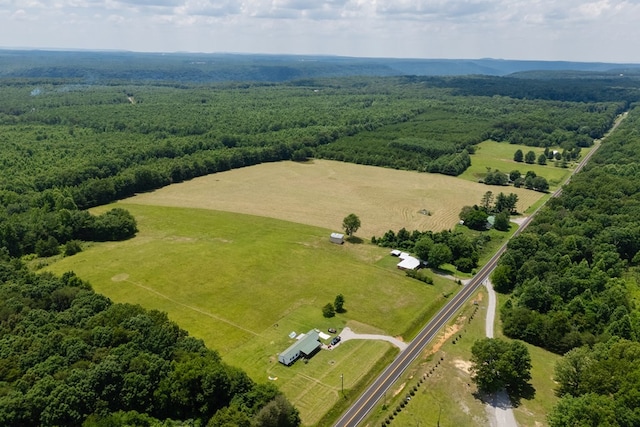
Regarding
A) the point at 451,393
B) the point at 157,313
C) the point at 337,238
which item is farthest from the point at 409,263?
the point at 157,313

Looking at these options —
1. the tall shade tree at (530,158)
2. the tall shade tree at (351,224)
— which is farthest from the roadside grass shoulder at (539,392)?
the tall shade tree at (530,158)

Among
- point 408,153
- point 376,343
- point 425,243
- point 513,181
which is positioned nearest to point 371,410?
point 376,343

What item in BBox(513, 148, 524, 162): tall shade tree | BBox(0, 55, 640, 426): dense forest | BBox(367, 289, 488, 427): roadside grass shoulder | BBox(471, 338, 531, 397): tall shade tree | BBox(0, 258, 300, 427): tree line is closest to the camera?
BBox(0, 258, 300, 427): tree line

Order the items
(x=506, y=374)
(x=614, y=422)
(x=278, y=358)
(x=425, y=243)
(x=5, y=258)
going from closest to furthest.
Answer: (x=614, y=422) → (x=506, y=374) → (x=278, y=358) → (x=5, y=258) → (x=425, y=243)

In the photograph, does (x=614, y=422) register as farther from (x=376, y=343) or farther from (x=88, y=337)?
(x=88, y=337)

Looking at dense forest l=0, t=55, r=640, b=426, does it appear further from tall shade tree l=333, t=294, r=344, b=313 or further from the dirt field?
tall shade tree l=333, t=294, r=344, b=313

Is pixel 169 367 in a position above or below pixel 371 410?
above

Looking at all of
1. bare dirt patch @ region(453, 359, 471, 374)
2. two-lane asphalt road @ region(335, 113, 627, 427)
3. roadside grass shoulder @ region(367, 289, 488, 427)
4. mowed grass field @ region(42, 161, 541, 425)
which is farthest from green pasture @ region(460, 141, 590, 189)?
bare dirt patch @ region(453, 359, 471, 374)

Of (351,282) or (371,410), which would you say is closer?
(371,410)
